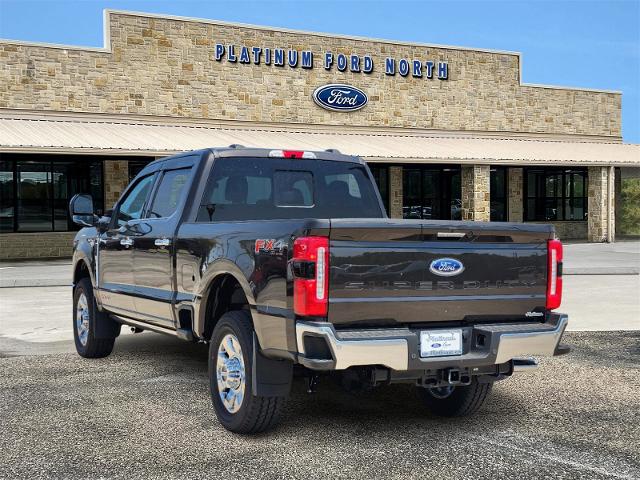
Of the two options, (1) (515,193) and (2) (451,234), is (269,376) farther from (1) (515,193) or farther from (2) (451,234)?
(1) (515,193)

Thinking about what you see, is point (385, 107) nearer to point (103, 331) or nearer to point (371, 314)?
point (103, 331)

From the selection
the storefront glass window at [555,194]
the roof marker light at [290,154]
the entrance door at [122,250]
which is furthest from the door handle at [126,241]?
the storefront glass window at [555,194]

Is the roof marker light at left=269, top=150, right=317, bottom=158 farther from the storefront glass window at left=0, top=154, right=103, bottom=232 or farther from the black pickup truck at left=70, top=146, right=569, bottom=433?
the storefront glass window at left=0, top=154, right=103, bottom=232

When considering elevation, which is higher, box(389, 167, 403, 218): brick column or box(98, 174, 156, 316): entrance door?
box(389, 167, 403, 218): brick column

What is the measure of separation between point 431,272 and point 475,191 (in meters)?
24.7

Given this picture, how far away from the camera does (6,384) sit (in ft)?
24.5

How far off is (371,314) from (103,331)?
4.32 metres

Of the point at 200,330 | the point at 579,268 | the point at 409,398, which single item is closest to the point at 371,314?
the point at 200,330

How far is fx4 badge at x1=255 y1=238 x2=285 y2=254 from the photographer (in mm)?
5129

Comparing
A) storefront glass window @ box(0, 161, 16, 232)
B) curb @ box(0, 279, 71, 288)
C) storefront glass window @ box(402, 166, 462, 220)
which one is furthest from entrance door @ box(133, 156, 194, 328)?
Result: storefront glass window @ box(402, 166, 462, 220)

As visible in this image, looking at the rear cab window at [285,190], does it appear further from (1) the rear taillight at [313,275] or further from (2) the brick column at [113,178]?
(2) the brick column at [113,178]

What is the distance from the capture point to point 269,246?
5234 millimetres

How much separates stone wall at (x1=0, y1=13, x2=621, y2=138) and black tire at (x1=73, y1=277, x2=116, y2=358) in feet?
60.4

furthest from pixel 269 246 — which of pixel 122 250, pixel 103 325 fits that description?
pixel 103 325
